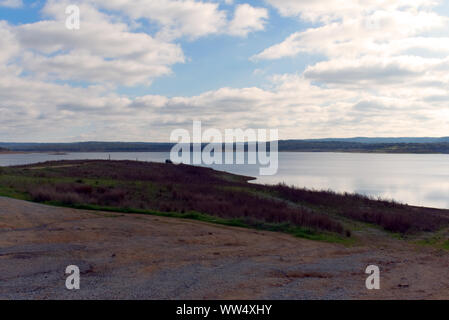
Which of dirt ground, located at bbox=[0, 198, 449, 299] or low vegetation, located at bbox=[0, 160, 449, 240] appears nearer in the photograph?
dirt ground, located at bbox=[0, 198, 449, 299]

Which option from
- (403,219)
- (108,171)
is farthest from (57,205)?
(108,171)

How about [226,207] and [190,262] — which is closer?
[190,262]

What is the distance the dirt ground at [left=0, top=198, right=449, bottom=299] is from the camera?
8.29m

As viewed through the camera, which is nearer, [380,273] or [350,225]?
[380,273]

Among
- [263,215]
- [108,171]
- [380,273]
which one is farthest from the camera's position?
[108,171]

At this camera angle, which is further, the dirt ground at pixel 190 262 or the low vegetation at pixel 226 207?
the low vegetation at pixel 226 207

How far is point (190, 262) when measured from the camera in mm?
10672

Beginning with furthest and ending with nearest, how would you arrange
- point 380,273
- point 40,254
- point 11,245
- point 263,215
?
point 263,215
point 11,245
point 40,254
point 380,273

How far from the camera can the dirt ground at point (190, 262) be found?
829cm

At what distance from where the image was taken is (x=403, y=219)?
20.5 meters
